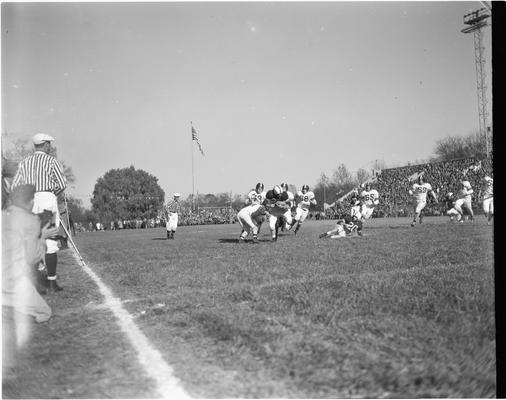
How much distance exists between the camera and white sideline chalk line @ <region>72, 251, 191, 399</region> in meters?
2.47

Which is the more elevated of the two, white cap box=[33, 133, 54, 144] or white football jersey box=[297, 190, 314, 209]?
white cap box=[33, 133, 54, 144]

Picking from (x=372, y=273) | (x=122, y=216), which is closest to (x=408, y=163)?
(x=122, y=216)

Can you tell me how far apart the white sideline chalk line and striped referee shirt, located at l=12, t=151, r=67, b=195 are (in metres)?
2.31

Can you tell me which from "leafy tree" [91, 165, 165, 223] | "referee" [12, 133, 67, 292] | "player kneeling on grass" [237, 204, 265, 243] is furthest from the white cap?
"leafy tree" [91, 165, 165, 223]

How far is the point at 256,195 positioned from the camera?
464 inches

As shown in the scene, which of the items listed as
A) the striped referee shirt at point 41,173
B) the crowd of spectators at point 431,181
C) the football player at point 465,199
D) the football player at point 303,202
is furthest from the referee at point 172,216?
the crowd of spectators at point 431,181

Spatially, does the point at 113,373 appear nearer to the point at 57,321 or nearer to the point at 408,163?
the point at 57,321

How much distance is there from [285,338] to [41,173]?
13.9 ft

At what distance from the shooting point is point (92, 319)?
3.94 metres

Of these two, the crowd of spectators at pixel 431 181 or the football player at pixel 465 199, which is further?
the crowd of spectators at pixel 431 181

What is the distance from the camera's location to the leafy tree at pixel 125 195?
161 feet

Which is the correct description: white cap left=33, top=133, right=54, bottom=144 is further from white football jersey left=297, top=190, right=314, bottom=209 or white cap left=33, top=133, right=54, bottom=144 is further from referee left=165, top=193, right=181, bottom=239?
white football jersey left=297, top=190, right=314, bottom=209

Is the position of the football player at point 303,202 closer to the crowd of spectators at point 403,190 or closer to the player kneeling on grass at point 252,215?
the player kneeling on grass at point 252,215

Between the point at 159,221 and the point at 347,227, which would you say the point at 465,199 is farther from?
the point at 159,221
